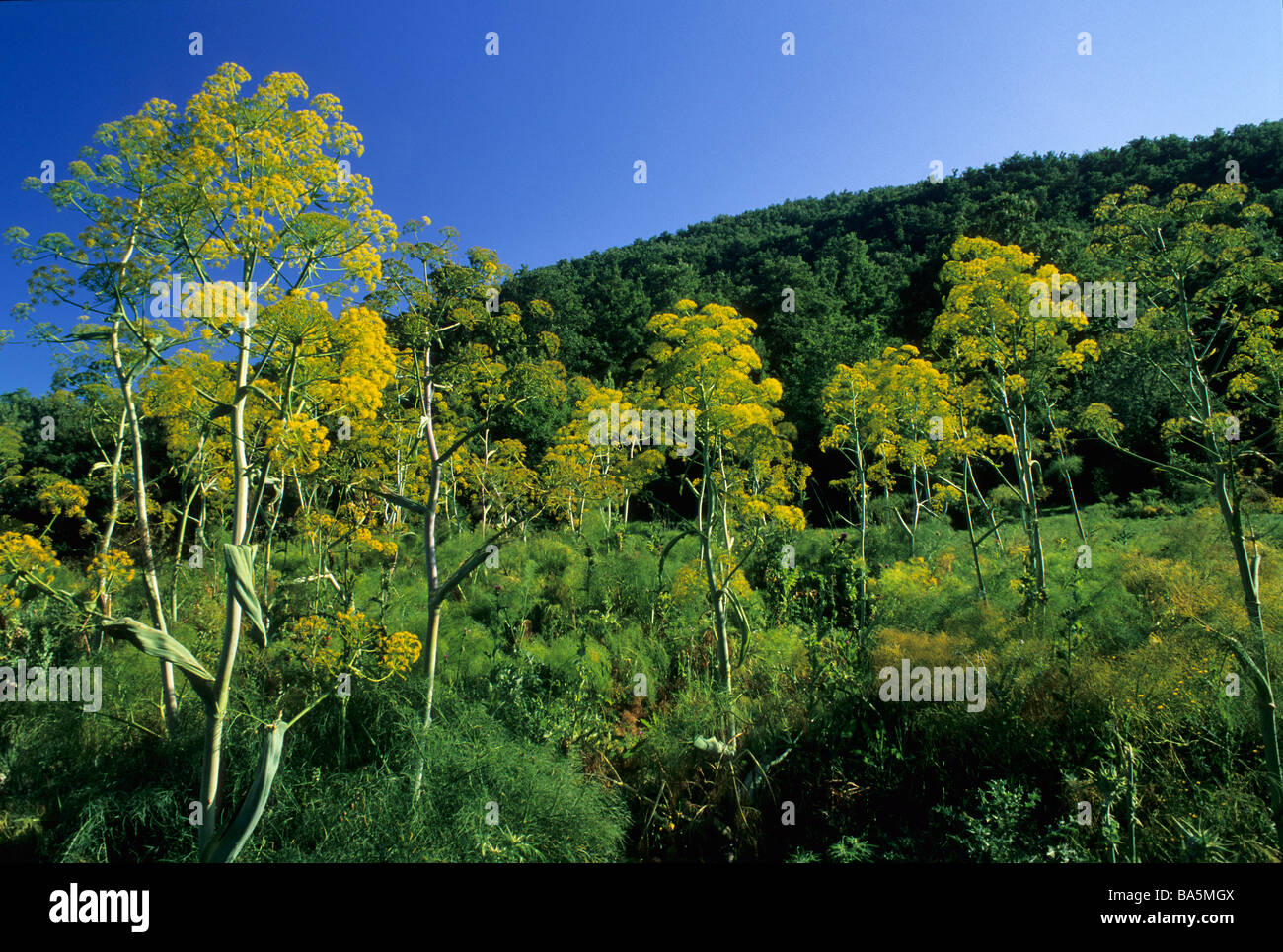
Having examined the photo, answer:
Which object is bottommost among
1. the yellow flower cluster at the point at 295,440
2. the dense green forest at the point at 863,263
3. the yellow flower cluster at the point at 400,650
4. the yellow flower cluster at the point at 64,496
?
the yellow flower cluster at the point at 400,650

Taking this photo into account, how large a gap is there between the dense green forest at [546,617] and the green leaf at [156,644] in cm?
2

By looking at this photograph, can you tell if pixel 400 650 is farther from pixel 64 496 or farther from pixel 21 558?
pixel 64 496

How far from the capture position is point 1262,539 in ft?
26.4

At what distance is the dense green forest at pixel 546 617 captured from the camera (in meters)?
2.79

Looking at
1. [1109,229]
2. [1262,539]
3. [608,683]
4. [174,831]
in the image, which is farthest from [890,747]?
[1262,539]

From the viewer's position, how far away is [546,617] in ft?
26.3

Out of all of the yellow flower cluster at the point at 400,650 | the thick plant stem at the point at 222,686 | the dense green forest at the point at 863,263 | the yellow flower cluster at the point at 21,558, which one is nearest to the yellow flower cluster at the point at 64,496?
the yellow flower cluster at the point at 21,558

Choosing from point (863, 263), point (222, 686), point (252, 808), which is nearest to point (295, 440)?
point (222, 686)

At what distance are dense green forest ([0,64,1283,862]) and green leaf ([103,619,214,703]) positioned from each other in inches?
0.9

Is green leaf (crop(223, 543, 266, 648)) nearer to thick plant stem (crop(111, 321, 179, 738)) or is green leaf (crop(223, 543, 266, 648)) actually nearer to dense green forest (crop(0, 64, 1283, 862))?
dense green forest (crop(0, 64, 1283, 862))

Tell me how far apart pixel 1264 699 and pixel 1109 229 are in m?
5.29

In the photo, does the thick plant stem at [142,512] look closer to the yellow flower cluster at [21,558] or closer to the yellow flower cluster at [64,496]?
the yellow flower cluster at [64,496]

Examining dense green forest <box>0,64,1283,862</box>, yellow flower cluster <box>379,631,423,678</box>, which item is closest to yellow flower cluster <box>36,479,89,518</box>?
dense green forest <box>0,64,1283,862</box>

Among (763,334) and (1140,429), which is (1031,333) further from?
(763,334)
